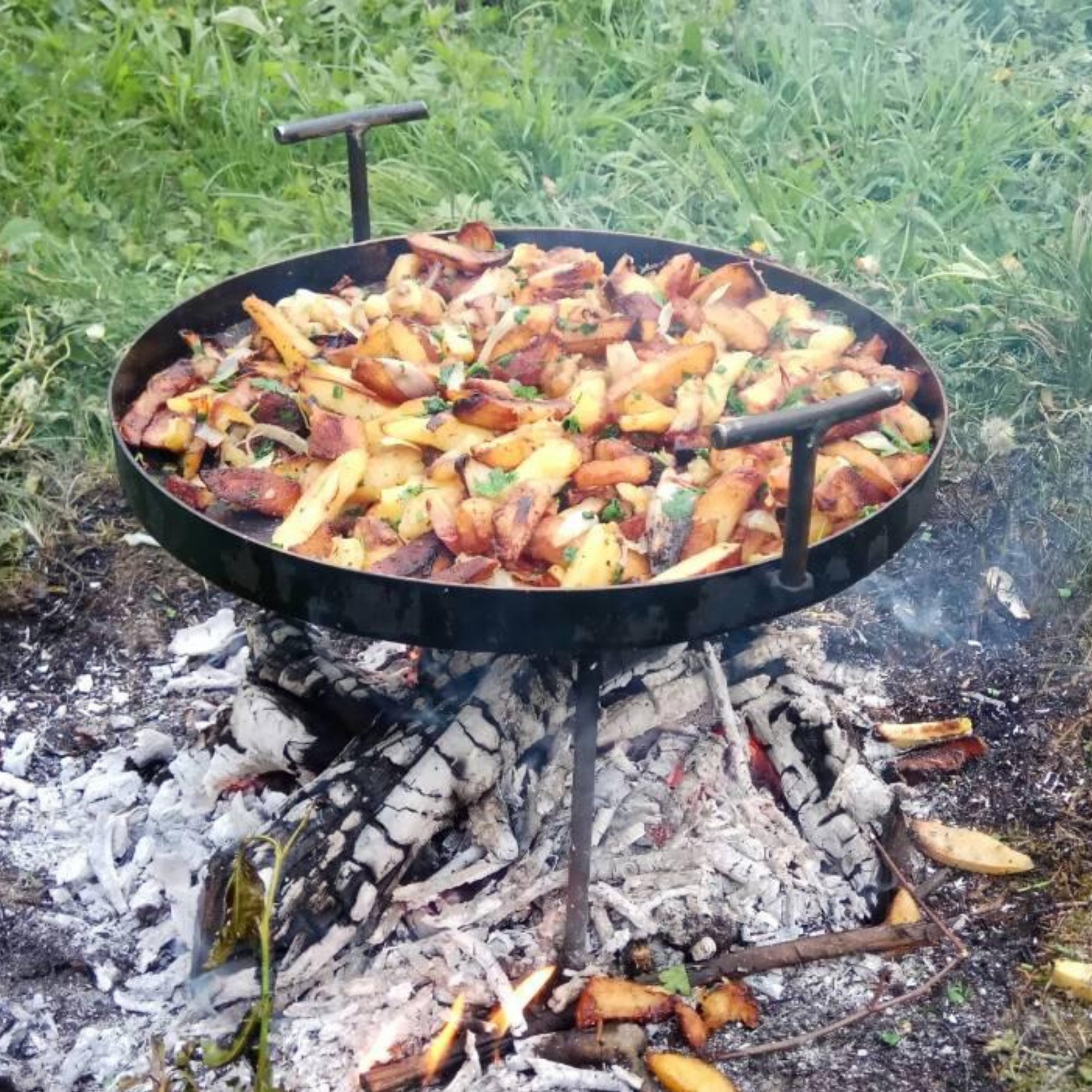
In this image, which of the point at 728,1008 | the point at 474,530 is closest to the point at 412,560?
the point at 474,530

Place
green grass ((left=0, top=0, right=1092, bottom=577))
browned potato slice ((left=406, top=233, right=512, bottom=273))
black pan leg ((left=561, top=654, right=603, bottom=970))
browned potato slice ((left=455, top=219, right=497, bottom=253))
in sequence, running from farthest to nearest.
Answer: green grass ((left=0, top=0, right=1092, bottom=577))
browned potato slice ((left=455, top=219, right=497, bottom=253))
browned potato slice ((left=406, top=233, right=512, bottom=273))
black pan leg ((left=561, top=654, right=603, bottom=970))

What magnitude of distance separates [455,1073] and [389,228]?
11.9 feet

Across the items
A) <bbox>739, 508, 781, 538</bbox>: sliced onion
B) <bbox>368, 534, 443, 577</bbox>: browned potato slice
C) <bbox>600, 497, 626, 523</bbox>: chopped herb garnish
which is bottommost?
<bbox>600, 497, 626, 523</bbox>: chopped herb garnish

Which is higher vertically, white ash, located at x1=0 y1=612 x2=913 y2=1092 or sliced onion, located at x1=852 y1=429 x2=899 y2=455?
sliced onion, located at x1=852 y1=429 x2=899 y2=455

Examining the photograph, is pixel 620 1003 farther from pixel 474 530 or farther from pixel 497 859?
pixel 474 530

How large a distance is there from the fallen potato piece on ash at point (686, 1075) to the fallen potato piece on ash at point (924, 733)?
1123 mm

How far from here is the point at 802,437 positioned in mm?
2117

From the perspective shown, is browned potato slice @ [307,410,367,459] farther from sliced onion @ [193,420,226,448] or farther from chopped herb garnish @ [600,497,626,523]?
chopped herb garnish @ [600,497,626,523]

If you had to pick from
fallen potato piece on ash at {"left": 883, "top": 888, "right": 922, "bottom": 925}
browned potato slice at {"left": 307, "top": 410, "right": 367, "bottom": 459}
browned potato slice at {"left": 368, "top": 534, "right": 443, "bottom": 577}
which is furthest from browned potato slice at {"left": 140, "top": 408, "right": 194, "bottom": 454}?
fallen potato piece on ash at {"left": 883, "top": 888, "right": 922, "bottom": 925}

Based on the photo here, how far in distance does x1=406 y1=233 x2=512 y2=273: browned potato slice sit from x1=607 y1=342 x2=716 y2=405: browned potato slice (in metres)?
0.64

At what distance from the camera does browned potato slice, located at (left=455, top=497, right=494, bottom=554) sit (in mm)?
2385

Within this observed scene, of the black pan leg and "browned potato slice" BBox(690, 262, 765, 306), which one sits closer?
the black pan leg

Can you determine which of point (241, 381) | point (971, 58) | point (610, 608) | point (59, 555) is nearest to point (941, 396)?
point (610, 608)

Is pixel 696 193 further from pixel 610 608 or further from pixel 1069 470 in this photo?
pixel 610 608
